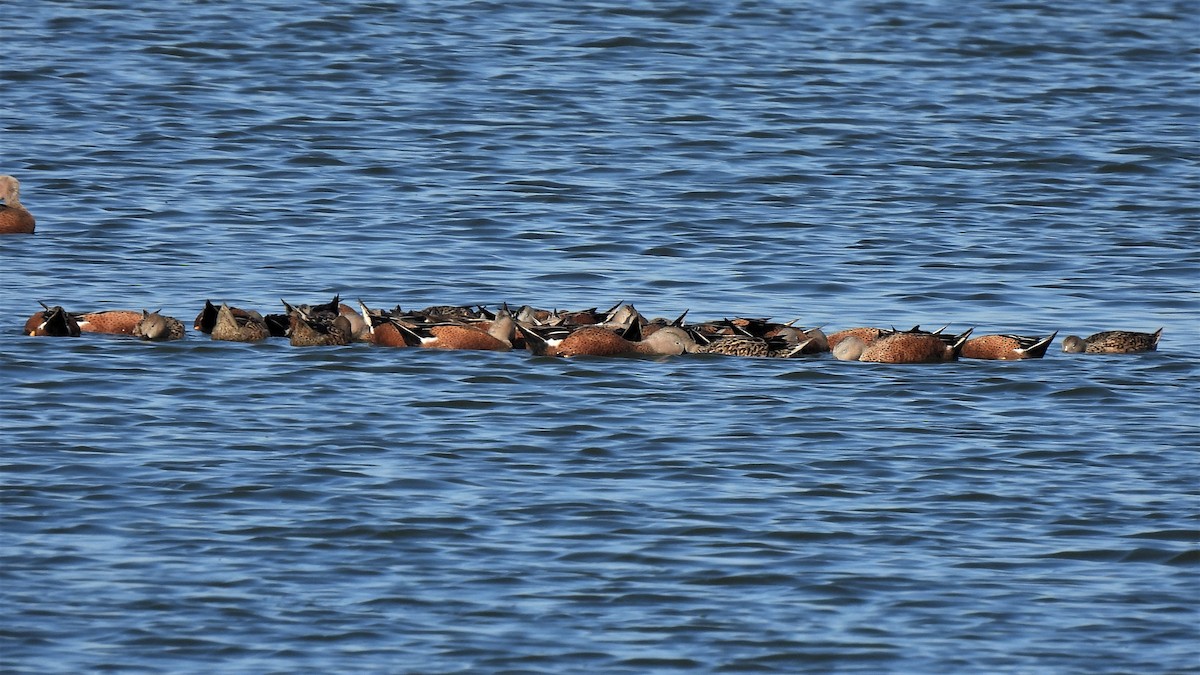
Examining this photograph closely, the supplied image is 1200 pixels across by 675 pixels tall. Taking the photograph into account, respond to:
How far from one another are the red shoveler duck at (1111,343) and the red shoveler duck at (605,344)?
9.70 ft

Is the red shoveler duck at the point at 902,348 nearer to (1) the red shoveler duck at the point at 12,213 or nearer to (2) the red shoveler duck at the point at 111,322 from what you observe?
(2) the red shoveler duck at the point at 111,322

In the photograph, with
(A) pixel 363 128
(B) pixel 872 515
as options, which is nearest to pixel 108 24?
(A) pixel 363 128

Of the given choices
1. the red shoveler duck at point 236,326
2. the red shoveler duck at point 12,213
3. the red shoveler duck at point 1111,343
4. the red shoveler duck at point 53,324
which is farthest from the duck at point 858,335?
the red shoveler duck at point 12,213

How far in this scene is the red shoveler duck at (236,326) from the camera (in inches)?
587

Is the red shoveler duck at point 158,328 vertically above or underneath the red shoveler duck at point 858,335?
above

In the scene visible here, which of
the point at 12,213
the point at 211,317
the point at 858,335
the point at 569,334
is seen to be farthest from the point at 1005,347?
the point at 12,213

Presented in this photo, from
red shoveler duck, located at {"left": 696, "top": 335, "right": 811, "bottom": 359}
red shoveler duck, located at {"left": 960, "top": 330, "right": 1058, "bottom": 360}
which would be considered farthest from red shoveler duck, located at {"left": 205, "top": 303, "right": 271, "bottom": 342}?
red shoveler duck, located at {"left": 960, "top": 330, "right": 1058, "bottom": 360}

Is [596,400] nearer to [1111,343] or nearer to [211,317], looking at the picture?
[211,317]

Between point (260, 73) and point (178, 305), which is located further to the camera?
point (260, 73)

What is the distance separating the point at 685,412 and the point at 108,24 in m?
23.6

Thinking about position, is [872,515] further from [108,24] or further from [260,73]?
[108,24]

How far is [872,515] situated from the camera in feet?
36.1

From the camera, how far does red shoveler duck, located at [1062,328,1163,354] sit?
15234 mm

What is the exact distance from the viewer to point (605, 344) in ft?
48.5
